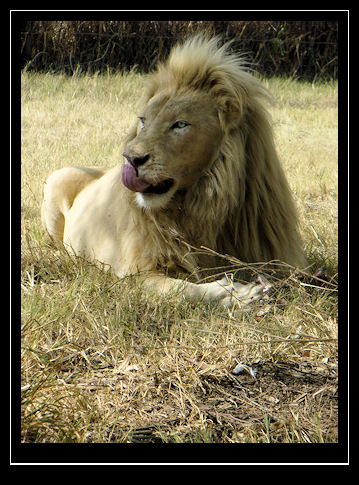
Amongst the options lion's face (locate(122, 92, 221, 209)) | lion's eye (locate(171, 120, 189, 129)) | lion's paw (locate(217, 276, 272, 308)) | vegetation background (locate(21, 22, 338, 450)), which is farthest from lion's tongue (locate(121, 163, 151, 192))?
lion's paw (locate(217, 276, 272, 308))

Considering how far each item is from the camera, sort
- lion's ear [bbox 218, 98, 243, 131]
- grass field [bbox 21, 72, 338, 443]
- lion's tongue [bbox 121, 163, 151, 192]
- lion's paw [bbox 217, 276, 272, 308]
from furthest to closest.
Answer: lion's ear [bbox 218, 98, 243, 131]
lion's tongue [bbox 121, 163, 151, 192]
lion's paw [bbox 217, 276, 272, 308]
grass field [bbox 21, 72, 338, 443]

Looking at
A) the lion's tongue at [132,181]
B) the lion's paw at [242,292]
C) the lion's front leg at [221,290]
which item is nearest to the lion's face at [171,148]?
the lion's tongue at [132,181]

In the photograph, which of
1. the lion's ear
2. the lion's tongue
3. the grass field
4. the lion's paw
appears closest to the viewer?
the grass field

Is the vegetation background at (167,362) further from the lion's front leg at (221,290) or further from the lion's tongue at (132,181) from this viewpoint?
the lion's tongue at (132,181)

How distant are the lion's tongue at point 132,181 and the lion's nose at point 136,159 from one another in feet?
0.13

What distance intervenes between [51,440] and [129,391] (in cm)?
43

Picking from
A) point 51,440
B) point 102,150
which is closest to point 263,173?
point 51,440

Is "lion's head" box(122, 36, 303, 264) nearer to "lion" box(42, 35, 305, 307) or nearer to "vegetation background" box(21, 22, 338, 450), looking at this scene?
"lion" box(42, 35, 305, 307)

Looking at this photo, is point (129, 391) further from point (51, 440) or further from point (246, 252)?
point (246, 252)

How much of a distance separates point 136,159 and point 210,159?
430 millimetres

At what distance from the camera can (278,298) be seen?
3156 mm

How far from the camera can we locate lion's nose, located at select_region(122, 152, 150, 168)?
10.3ft

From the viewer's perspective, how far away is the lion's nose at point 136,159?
3.14 meters

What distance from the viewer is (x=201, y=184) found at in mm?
3340
